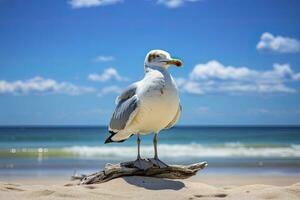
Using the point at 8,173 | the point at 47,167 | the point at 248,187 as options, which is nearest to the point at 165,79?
the point at 248,187

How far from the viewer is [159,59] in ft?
20.0

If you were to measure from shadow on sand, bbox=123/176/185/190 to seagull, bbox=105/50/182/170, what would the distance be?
0.18 meters

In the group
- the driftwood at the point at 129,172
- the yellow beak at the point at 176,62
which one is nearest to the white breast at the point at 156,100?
the yellow beak at the point at 176,62

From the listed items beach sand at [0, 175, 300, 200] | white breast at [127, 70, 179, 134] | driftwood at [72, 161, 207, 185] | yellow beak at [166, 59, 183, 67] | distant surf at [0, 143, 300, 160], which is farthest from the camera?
distant surf at [0, 143, 300, 160]

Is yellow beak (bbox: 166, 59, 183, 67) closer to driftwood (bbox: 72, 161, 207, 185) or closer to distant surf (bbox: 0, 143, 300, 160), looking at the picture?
driftwood (bbox: 72, 161, 207, 185)

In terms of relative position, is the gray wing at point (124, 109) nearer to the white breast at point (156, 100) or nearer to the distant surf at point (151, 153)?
the white breast at point (156, 100)

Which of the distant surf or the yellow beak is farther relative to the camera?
the distant surf

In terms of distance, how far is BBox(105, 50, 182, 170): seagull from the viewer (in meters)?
5.86

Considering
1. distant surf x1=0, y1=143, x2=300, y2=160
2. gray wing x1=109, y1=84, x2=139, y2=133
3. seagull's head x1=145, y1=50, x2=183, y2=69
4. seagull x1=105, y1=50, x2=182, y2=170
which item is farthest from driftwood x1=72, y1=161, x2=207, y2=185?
distant surf x1=0, y1=143, x2=300, y2=160

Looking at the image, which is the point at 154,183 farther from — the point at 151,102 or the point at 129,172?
the point at 151,102

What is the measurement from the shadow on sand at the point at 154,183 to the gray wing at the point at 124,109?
2.06 ft

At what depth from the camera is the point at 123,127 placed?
622 cm

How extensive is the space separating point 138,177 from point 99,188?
0.55m

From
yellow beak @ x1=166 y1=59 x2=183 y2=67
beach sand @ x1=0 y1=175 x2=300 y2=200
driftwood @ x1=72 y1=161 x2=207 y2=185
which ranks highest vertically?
yellow beak @ x1=166 y1=59 x2=183 y2=67
